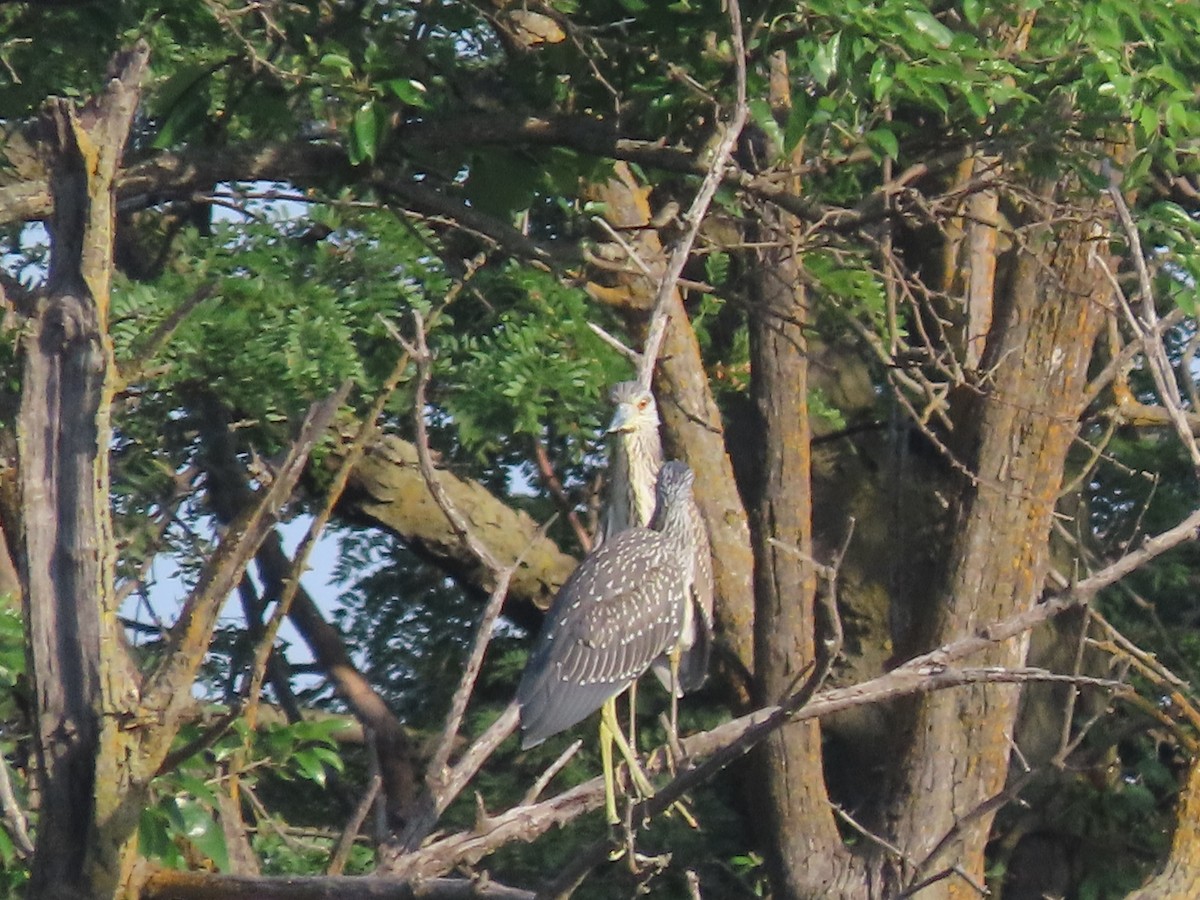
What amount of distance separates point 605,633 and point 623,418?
0.47 m

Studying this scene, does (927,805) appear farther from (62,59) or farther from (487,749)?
(62,59)

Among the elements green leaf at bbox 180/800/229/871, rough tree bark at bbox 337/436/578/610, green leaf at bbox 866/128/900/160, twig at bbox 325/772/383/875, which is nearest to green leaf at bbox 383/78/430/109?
green leaf at bbox 866/128/900/160

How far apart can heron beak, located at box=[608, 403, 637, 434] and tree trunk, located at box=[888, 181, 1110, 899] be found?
169 cm

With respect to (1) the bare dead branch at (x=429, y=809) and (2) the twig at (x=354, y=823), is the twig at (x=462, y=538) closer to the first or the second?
(1) the bare dead branch at (x=429, y=809)

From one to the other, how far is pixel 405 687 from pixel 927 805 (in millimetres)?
2406

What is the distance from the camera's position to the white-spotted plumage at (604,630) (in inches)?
143

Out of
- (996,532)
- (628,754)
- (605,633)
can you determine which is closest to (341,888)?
(628,754)

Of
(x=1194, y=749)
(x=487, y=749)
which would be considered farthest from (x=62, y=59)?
(x=1194, y=749)

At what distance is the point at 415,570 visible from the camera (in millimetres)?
6961

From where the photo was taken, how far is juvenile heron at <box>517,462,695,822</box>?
362cm

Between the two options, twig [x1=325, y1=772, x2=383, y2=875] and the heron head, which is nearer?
twig [x1=325, y1=772, x2=383, y2=875]

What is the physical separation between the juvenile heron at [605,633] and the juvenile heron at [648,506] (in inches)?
5.2

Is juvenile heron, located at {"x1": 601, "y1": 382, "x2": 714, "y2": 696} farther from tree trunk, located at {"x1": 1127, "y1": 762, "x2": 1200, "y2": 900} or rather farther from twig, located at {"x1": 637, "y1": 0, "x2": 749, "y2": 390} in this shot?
tree trunk, located at {"x1": 1127, "y1": 762, "x2": 1200, "y2": 900}

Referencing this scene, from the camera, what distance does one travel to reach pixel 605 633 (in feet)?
11.9
